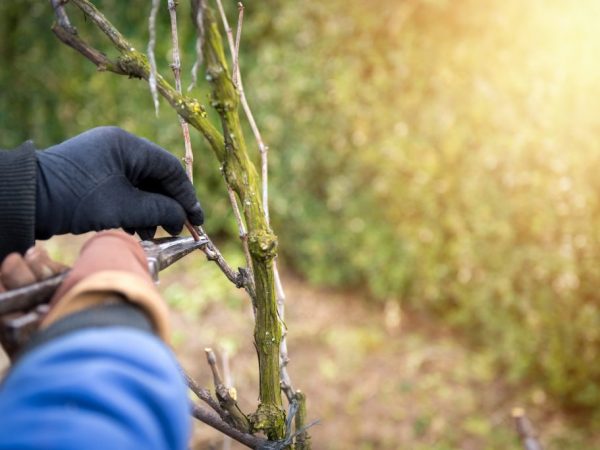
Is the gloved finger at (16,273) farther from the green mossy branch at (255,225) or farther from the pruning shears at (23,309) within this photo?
the green mossy branch at (255,225)

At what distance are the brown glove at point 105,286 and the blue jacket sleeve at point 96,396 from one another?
87 millimetres

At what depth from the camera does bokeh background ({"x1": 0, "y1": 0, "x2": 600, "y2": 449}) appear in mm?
4234

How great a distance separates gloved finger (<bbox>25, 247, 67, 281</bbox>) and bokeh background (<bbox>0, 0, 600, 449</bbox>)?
3333 millimetres

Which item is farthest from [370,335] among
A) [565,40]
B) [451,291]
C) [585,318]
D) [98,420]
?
[98,420]

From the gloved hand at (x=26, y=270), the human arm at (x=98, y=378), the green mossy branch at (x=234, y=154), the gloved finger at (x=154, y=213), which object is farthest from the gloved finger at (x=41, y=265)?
the green mossy branch at (x=234, y=154)

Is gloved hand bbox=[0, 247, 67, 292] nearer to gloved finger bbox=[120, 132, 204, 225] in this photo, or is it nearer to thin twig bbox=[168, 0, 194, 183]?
gloved finger bbox=[120, 132, 204, 225]

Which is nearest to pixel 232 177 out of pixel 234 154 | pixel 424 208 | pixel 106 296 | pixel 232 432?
pixel 234 154

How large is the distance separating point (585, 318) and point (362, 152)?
192cm

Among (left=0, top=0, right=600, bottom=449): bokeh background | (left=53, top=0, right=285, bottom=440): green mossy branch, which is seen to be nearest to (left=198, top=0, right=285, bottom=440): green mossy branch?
(left=53, top=0, right=285, bottom=440): green mossy branch

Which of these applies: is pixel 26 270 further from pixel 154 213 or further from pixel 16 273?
pixel 154 213

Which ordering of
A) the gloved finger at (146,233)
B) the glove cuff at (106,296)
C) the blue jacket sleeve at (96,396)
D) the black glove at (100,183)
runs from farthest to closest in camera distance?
the gloved finger at (146,233)
the black glove at (100,183)
the glove cuff at (106,296)
the blue jacket sleeve at (96,396)

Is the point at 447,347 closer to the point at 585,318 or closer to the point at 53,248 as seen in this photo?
the point at 585,318

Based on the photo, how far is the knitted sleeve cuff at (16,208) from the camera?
128 centimetres

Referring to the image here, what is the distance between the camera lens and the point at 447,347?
5.19 m
